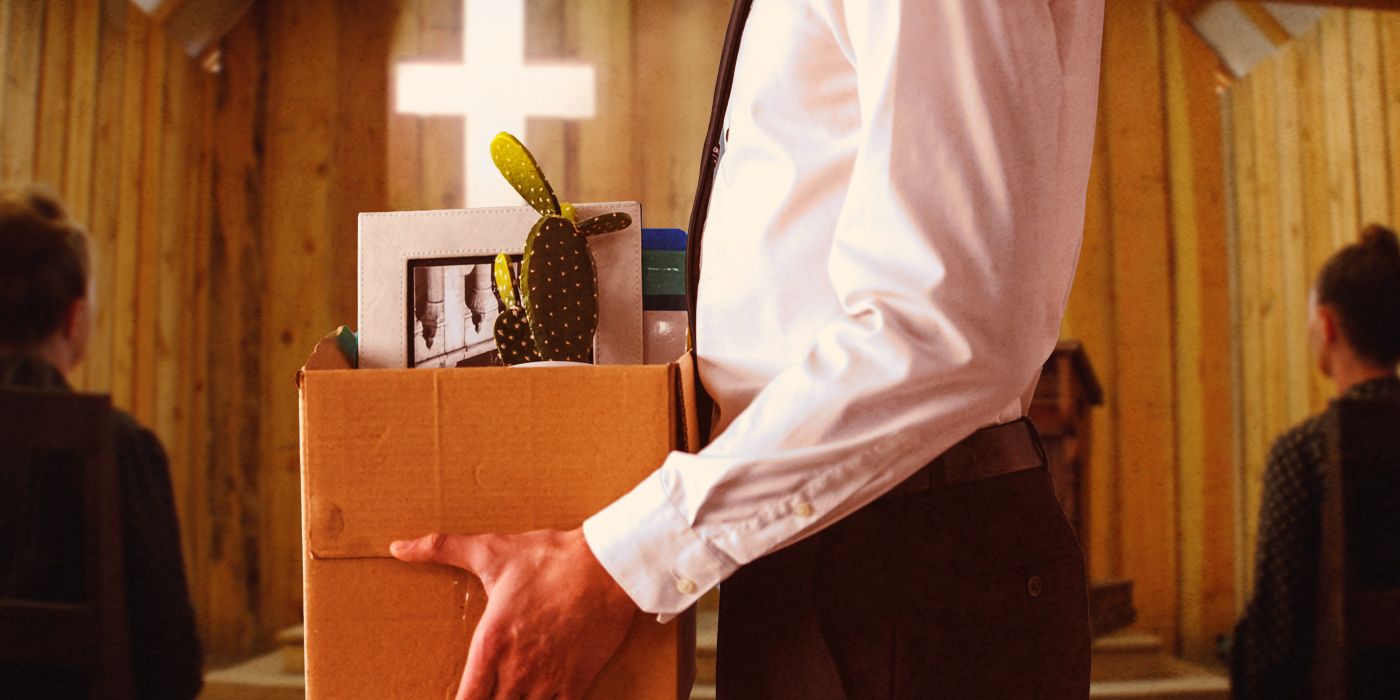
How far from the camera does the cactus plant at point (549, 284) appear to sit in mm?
734

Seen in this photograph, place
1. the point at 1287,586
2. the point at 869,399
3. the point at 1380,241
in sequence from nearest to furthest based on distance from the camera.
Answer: the point at 869,399 < the point at 1287,586 < the point at 1380,241

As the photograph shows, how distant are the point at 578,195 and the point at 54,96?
64.8 inches

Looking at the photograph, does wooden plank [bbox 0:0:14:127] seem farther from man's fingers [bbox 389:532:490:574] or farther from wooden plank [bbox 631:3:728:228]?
man's fingers [bbox 389:532:490:574]

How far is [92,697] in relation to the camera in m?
1.86

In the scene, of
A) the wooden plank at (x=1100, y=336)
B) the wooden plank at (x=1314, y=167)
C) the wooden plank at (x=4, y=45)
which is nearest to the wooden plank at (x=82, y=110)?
the wooden plank at (x=4, y=45)

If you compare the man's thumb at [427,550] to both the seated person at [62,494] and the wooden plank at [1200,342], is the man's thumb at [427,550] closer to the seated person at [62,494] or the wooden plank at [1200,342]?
the seated person at [62,494]

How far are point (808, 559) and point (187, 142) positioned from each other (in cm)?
338

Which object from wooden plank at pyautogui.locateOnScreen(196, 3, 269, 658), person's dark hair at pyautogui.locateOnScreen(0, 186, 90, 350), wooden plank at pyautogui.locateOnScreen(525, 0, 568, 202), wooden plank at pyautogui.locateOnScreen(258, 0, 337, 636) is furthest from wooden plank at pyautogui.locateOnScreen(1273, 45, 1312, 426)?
person's dark hair at pyautogui.locateOnScreen(0, 186, 90, 350)

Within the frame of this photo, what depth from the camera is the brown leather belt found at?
652mm

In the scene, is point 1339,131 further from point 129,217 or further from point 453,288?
point 129,217

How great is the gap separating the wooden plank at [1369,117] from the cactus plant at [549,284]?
3347 mm

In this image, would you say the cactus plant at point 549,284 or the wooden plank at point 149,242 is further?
the wooden plank at point 149,242

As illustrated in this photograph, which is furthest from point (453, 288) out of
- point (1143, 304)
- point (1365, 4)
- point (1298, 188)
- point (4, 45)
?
point (1365, 4)

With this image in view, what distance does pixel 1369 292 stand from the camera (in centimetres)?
273
